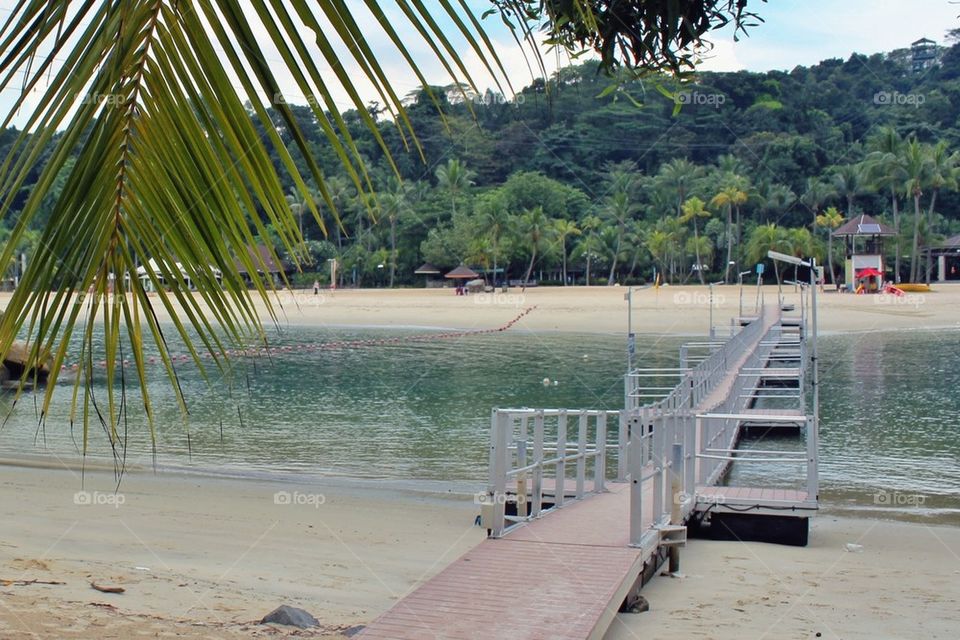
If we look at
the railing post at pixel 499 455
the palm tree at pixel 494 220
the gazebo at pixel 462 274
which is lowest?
the railing post at pixel 499 455

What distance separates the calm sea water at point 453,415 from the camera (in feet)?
52.0

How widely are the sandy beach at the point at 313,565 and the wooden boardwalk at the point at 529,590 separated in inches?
17.7

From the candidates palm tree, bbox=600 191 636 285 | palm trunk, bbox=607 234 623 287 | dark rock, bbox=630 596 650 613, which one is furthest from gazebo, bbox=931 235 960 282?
dark rock, bbox=630 596 650 613

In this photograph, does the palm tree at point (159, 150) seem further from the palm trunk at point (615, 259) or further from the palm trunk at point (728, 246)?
the palm trunk at point (615, 259)

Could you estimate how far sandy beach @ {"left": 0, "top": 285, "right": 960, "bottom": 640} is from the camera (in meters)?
6.81

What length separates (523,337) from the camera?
140 ft

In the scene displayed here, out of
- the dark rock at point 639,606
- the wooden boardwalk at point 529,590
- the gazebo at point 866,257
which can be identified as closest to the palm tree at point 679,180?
the gazebo at point 866,257

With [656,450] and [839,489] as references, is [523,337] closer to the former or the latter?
[839,489]

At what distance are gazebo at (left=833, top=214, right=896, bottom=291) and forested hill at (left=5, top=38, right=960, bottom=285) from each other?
5.98 meters

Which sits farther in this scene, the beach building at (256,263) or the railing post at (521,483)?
the railing post at (521,483)

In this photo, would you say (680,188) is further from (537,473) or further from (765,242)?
(537,473)

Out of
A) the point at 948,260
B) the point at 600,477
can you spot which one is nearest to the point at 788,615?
the point at 600,477

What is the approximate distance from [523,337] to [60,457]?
26647 millimetres

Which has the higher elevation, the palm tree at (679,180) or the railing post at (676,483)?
the palm tree at (679,180)
